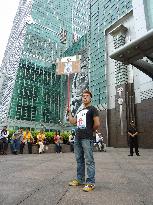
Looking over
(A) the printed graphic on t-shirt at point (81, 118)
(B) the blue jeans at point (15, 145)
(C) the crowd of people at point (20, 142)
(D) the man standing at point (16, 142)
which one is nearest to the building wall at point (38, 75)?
(C) the crowd of people at point (20, 142)

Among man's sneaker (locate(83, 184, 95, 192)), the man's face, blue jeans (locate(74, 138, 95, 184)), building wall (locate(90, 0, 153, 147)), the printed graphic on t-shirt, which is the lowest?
man's sneaker (locate(83, 184, 95, 192))

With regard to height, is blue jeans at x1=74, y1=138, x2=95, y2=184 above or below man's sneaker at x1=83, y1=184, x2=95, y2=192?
above

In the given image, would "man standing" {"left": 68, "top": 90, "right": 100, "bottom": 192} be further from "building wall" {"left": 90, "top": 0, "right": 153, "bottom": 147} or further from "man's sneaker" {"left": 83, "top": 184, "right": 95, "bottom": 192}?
"building wall" {"left": 90, "top": 0, "right": 153, "bottom": 147}

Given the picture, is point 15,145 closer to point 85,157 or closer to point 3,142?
point 3,142

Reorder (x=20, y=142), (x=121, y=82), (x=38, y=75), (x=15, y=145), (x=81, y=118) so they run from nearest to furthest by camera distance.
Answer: (x=81, y=118) < (x=15, y=145) < (x=20, y=142) < (x=121, y=82) < (x=38, y=75)

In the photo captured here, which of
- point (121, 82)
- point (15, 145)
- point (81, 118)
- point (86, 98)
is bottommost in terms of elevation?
point (15, 145)

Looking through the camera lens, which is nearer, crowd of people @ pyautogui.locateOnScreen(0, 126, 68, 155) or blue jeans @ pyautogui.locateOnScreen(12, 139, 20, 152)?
crowd of people @ pyautogui.locateOnScreen(0, 126, 68, 155)

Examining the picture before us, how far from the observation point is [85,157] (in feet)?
14.1

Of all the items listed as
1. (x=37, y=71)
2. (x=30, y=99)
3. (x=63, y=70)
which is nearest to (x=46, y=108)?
(x=30, y=99)

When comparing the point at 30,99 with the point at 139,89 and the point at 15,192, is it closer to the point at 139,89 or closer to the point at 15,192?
the point at 139,89

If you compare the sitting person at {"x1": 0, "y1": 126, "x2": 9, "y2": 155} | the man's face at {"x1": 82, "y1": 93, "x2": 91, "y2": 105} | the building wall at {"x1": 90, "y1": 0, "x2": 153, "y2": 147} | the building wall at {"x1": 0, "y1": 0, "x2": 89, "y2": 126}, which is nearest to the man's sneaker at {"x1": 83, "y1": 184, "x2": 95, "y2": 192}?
the man's face at {"x1": 82, "y1": 93, "x2": 91, "y2": 105}

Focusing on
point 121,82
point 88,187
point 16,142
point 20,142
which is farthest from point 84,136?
point 121,82

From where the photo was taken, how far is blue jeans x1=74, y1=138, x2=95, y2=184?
164 inches

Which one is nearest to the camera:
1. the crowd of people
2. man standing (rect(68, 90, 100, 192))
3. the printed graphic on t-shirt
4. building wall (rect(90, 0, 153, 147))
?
man standing (rect(68, 90, 100, 192))
